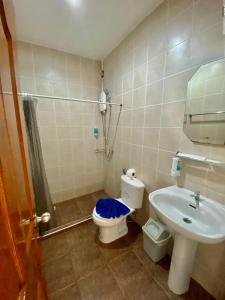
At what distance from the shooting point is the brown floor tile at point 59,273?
125 cm

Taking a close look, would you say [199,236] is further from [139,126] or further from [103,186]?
[103,186]

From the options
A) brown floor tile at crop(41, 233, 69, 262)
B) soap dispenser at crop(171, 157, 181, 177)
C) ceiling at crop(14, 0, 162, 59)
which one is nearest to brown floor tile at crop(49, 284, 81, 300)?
brown floor tile at crop(41, 233, 69, 262)

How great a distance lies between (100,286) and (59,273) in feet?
1.41

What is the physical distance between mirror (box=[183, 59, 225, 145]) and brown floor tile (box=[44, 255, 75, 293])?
1736mm

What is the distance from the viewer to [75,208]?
2354 mm

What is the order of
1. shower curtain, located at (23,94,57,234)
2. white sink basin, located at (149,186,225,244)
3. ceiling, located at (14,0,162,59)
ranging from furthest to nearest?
1. shower curtain, located at (23,94,57,234)
2. ceiling, located at (14,0,162,59)
3. white sink basin, located at (149,186,225,244)

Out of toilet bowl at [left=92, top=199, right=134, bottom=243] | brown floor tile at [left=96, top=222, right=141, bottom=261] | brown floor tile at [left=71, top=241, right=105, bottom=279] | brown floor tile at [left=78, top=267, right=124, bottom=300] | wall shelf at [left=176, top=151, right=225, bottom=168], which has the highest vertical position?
wall shelf at [left=176, top=151, right=225, bottom=168]

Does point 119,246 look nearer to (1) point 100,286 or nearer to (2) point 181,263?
(1) point 100,286

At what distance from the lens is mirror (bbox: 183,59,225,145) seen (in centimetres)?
99

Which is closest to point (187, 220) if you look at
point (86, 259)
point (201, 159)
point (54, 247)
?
point (201, 159)

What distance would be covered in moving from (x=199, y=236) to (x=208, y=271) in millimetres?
719

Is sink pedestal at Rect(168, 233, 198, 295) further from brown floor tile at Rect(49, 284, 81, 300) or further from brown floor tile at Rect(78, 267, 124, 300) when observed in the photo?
brown floor tile at Rect(49, 284, 81, 300)

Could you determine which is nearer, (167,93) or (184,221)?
(184,221)

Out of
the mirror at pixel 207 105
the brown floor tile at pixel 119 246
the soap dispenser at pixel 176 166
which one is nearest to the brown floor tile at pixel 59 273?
the brown floor tile at pixel 119 246
